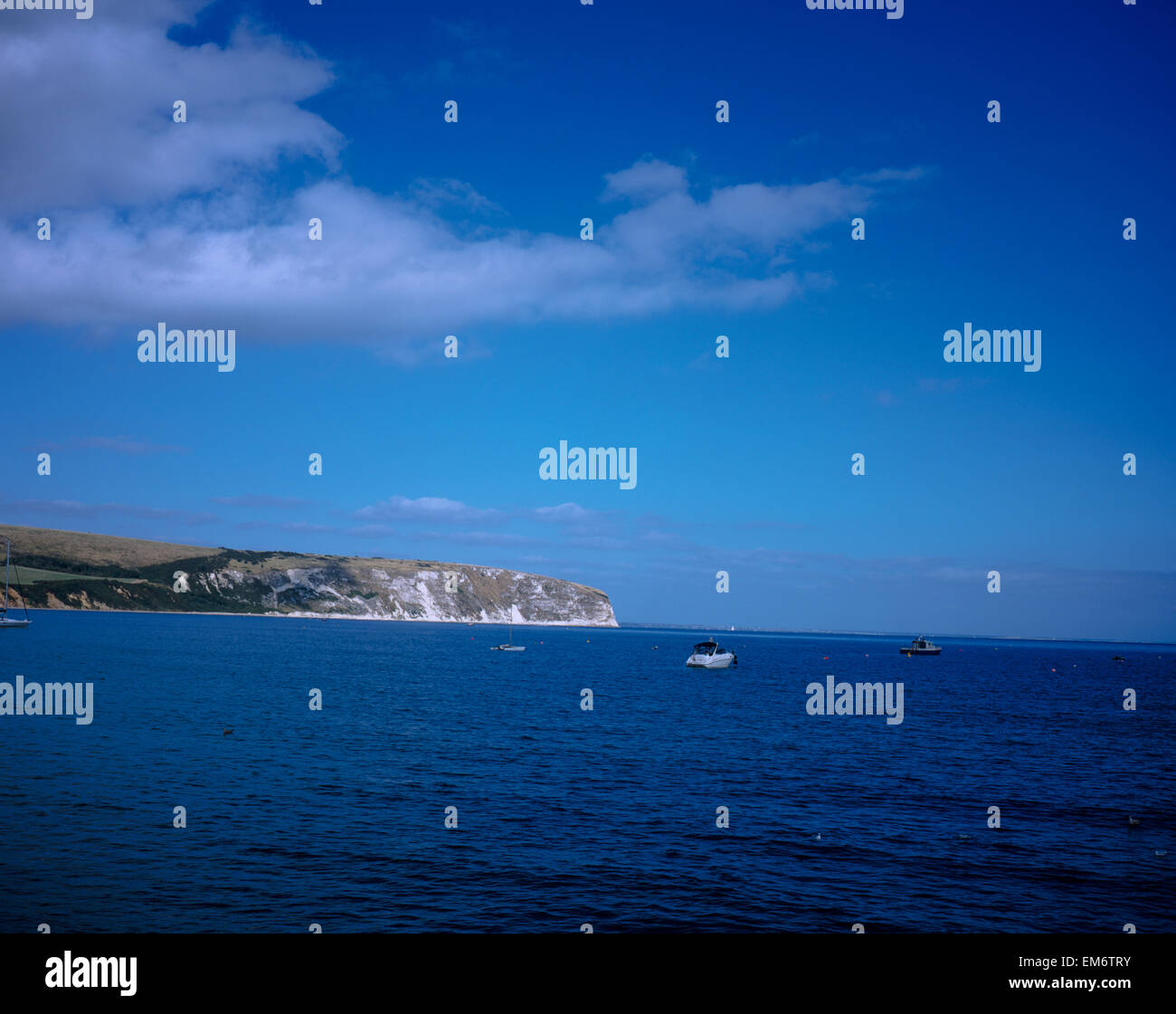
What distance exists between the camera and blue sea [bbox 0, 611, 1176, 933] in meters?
22.0

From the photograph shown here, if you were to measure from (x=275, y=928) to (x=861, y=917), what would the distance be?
1566cm

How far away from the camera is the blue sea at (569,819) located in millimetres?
22016

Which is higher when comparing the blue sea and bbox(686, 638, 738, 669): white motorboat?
the blue sea

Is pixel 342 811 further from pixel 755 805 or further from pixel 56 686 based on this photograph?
pixel 56 686

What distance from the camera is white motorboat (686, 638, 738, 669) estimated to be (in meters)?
125

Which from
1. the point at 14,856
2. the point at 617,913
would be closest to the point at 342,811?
the point at 14,856

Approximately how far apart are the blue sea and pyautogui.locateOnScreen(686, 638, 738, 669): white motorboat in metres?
55.7

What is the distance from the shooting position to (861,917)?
21969mm

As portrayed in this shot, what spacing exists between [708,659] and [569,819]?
318 feet

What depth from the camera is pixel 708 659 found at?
125750mm

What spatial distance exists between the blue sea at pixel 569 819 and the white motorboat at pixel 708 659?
Answer: 183 feet

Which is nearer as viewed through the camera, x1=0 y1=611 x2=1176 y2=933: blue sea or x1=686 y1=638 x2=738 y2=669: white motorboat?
x1=0 y1=611 x2=1176 y2=933: blue sea

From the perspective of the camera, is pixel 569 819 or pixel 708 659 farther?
pixel 708 659
